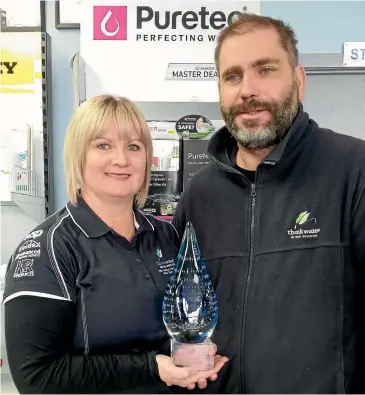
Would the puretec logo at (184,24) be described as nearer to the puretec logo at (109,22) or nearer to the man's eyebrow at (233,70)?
the puretec logo at (109,22)

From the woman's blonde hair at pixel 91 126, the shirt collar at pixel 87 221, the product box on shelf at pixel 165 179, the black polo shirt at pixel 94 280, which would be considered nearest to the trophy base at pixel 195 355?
the black polo shirt at pixel 94 280

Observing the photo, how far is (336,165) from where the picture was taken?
117 cm

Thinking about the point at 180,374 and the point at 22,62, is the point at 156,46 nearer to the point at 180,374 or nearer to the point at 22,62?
the point at 22,62

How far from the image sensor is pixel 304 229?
114 centimetres

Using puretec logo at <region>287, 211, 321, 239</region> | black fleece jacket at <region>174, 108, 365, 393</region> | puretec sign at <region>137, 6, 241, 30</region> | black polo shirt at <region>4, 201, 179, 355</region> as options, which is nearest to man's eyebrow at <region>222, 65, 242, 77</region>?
black fleece jacket at <region>174, 108, 365, 393</region>

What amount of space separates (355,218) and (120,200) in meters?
0.62

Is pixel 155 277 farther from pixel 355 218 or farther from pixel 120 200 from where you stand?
pixel 355 218

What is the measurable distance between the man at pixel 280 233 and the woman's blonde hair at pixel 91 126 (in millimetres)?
276

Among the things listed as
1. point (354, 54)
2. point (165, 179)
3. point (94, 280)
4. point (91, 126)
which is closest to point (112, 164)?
point (91, 126)

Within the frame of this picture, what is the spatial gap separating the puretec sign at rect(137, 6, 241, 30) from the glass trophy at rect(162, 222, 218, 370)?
1.00 meters

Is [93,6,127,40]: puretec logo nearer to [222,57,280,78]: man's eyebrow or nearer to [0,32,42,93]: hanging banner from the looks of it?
[0,32,42,93]: hanging banner

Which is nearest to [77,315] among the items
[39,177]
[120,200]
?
[120,200]

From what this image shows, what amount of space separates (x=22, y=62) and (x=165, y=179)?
93 cm

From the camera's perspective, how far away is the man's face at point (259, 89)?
1.22 metres
